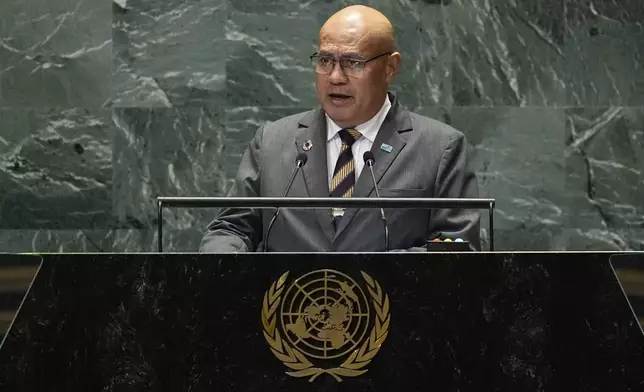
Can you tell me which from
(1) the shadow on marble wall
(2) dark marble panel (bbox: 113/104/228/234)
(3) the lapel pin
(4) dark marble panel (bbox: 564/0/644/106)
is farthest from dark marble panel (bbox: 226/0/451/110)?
(3) the lapel pin

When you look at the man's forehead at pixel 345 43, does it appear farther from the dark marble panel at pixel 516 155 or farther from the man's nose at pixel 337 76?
the dark marble panel at pixel 516 155

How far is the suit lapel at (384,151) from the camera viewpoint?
3.65 meters

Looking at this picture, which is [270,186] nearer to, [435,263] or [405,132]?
[405,132]

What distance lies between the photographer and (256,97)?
5.15m

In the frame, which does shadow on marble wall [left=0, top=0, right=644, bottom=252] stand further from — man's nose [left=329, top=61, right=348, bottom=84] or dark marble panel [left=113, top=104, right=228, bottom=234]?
man's nose [left=329, top=61, right=348, bottom=84]

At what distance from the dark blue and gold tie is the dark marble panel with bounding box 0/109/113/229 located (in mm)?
1792

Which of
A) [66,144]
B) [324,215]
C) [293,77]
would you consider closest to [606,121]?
[293,77]

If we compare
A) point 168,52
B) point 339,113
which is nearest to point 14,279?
point 339,113

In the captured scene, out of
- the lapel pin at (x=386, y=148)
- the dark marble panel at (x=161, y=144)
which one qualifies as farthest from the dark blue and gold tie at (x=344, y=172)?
the dark marble panel at (x=161, y=144)

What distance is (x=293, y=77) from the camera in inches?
203

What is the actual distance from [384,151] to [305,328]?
5.08 ft

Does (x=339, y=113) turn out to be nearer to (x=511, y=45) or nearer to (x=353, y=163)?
(x=353, y=163)

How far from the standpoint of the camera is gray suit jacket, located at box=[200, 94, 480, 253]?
361 cm

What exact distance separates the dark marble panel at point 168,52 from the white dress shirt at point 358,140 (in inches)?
55.3
